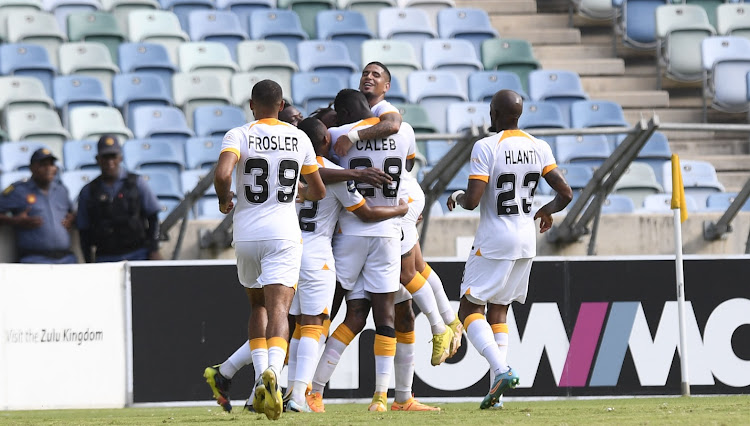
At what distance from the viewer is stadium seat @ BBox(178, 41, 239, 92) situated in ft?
49.4

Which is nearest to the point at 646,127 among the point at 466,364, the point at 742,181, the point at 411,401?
Answer: the point at 742,181

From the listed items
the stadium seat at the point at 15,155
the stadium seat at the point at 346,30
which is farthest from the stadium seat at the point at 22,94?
the stadium seat at the point at 346,30

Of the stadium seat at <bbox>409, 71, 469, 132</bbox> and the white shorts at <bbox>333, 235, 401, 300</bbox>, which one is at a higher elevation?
the stadium seat at <bbox>409, 71, 469, 132</bbox>

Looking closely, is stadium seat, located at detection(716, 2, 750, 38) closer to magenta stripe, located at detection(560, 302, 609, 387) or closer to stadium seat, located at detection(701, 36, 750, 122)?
stadium seat, located at detection(701, 36, 750, 122)

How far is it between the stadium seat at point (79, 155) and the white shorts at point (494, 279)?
19.8 feet

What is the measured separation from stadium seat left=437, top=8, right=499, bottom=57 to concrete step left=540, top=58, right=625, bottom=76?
854mm

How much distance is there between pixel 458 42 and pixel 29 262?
7.13 meters

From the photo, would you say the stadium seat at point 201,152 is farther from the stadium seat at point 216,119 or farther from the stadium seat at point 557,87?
the stadium seat at point 557,87

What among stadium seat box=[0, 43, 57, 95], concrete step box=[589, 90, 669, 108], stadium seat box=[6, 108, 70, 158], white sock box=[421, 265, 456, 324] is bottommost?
white sock box=[421, 265, 456, 324]

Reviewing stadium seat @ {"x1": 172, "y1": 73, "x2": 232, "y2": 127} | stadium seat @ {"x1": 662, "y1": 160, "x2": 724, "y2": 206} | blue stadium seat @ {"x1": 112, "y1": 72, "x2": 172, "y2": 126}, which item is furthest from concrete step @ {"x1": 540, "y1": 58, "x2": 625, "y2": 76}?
blue stadium seat @ {"x1": 112, "y1": 72, "x2": 172, "y2": 126}

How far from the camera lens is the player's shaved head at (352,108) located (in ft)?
25.5

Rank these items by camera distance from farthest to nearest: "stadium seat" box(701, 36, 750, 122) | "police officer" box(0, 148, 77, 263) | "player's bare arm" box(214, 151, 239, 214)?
"stadium seat" box(701, 36, 750, 122), "police officer" box(0, 148, 77, 263), "player's bare arm" box(214, 151, 239, 214)

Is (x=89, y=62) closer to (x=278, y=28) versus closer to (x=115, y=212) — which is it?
(x=278, y=28)

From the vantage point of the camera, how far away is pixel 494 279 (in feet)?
25.6
